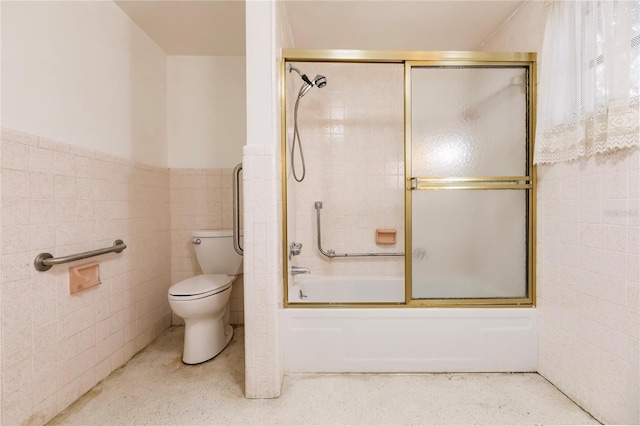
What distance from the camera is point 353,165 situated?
2.52m

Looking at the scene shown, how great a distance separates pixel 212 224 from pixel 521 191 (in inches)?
87.1

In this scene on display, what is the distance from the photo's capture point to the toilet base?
181 cm

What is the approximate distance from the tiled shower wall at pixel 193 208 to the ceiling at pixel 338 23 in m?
1.00

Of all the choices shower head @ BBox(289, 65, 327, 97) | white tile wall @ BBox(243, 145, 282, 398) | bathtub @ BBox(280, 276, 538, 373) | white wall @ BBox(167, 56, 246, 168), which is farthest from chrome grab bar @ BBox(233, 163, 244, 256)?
white wall @ BBox(167, 56, 246, 168)

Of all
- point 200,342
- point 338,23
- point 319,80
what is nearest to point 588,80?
point 319,80

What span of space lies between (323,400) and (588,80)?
6.37 ft

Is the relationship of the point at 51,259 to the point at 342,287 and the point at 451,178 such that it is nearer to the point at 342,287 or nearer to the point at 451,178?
the point at 342,287

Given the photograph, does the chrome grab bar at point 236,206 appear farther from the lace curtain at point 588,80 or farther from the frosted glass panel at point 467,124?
the lace curtain at point 588,80

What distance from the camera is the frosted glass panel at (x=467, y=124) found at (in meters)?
1.72

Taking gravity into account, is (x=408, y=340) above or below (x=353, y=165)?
below

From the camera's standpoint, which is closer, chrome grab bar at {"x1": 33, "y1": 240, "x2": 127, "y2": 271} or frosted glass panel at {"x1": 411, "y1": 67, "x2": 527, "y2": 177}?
chrome grab bar at {"x1": 33, "y1": 240, "x2": 127, "y2": 271}

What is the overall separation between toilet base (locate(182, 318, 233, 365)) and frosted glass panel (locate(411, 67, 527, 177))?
1613 mm

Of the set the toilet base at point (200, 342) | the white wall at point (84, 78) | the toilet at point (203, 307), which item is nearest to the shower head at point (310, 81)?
the white wall at point (84, 78)

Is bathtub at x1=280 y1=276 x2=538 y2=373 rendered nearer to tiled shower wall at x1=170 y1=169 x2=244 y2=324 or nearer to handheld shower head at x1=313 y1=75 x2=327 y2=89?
tiled shower wall at x1=170 y1=169 x2=244 y2=324
